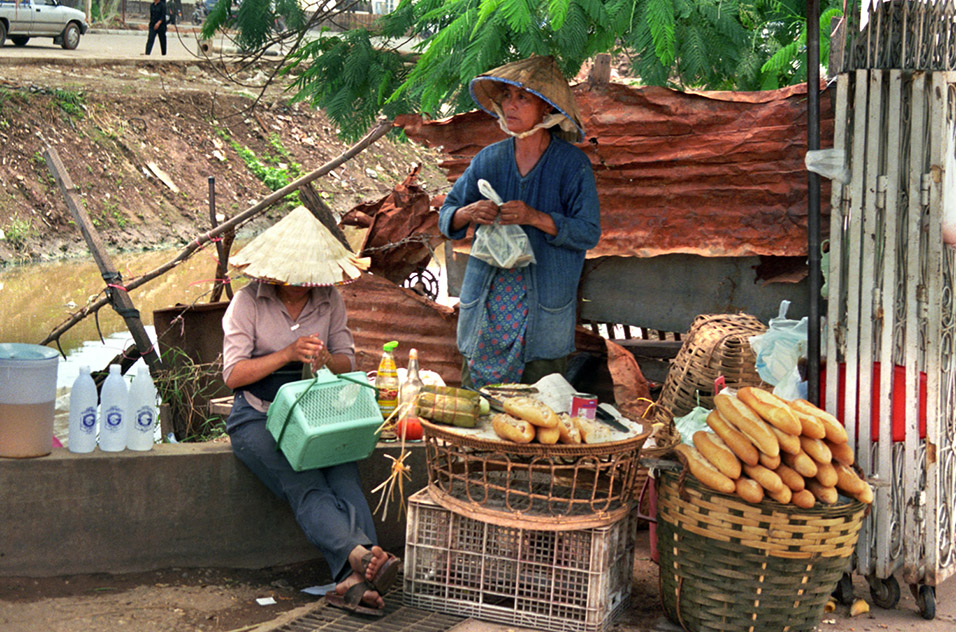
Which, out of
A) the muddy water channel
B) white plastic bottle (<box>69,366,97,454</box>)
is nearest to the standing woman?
white plastic bottle (<box>69,366,97,454</box>)

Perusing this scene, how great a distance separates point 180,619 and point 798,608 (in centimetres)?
225

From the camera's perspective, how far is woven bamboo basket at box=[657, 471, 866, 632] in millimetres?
3607

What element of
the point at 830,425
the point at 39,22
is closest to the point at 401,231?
the point at 830,425

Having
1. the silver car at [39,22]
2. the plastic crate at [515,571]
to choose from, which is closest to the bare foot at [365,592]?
the plastic crate at [515,571]

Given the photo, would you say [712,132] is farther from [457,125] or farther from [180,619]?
[180,619]

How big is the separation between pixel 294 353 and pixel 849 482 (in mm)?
2116

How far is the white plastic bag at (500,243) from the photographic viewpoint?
14.8 ft

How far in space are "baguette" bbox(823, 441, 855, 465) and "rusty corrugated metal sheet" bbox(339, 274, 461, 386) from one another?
2.76 meters

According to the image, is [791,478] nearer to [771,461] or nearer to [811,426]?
[771,461]

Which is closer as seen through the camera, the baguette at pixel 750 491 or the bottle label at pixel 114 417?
the baguette at pixel 750 491

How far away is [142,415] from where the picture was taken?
174 inches

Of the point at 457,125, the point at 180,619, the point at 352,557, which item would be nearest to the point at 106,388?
the point at 180,619

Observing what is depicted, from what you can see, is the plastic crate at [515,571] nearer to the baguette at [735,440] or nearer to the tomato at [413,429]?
the baguette at [735,440]

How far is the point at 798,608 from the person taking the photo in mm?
3717
